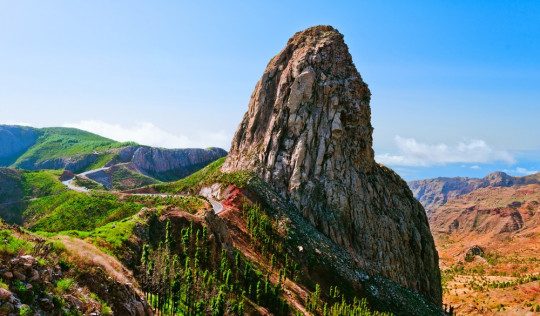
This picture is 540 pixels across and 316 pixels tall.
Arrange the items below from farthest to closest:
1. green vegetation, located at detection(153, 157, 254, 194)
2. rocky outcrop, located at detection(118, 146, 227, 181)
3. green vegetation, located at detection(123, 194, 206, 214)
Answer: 1. rocky outcrop, located at detection(118, 146, 227, 181)
2. green vegetation, located at detection(153, 157, 254, 194)
3. green vegetation, located at detection(123, 194, 206, 214)

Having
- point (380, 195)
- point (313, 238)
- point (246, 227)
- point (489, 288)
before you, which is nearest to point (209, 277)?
point (246, 227)

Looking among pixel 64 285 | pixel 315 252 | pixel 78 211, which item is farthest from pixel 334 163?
pixel 64 285

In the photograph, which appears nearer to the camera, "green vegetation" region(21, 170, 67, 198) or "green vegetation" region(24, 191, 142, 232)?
"green vegetation" region(24, 191, 142, 232)

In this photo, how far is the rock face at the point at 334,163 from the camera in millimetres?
74688

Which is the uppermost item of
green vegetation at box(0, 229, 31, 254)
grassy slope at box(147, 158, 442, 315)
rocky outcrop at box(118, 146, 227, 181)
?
rocky outcrop at box(118, 146, 227, 181)

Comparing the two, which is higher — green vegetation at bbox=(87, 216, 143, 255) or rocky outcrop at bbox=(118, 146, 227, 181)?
rocky outcrop at bbox=(118, 146, 227, 181)

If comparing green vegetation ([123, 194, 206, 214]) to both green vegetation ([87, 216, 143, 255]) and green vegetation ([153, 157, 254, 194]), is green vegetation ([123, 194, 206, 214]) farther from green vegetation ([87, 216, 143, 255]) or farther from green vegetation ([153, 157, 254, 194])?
green vegetation ([87, 216, 143, 255])

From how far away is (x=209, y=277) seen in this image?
38688 millimetres

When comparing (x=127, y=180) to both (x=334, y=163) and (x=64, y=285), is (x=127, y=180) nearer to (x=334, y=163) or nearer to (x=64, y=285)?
(x=334, y=163)

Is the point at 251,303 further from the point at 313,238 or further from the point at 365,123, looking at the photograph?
the point at 365,123

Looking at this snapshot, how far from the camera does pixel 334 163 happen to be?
256ft

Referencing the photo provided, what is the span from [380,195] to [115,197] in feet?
224

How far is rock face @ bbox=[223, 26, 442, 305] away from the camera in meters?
74.7

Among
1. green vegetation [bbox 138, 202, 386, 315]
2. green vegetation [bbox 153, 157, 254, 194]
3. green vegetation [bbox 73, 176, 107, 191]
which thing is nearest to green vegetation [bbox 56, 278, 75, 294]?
green vegetation [bbox 138, 202, 386, 315]
